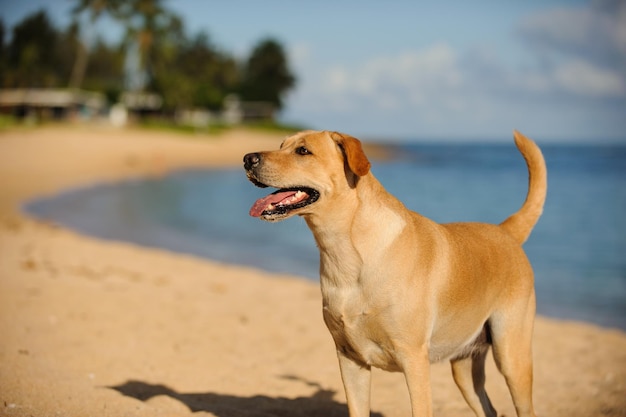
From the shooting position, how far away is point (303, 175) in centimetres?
423

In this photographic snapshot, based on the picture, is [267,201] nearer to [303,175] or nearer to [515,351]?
[303,175]

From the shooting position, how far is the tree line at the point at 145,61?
233ft

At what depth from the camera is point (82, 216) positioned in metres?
19.9

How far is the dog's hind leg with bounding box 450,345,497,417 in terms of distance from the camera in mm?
5363

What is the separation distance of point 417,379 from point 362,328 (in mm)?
460

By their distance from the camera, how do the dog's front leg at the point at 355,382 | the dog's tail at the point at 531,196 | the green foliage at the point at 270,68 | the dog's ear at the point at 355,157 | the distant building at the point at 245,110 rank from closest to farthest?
the dog's ear at the point at 355,157
the dog's front leg at the point at 355,382
the dog's tail at the point at 531,196
the distant building at the point at 245,110
the green foliage at the point at 270,68

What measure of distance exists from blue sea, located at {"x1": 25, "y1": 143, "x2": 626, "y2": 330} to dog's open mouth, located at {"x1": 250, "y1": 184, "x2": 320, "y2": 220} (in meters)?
7.85

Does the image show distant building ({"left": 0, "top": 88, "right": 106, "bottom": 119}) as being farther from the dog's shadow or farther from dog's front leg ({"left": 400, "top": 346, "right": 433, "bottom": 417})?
dog's front leg ({"left": 400, "top": 346, "right": 433, "bottom": 417})

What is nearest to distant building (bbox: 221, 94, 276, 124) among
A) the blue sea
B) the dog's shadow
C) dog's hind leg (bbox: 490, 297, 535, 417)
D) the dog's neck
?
the blue sea

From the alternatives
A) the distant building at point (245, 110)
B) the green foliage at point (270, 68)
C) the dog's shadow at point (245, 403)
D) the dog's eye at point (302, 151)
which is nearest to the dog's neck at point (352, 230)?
the dog's eye at point (302, 151)

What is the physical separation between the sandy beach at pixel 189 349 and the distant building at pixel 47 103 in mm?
60314

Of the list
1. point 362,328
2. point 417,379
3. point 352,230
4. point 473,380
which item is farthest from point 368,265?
point 473,380

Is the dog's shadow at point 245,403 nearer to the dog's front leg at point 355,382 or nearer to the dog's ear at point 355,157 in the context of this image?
the dog's front leg at point 355,382

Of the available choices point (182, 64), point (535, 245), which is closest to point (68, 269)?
point (535, 245)
